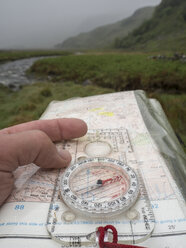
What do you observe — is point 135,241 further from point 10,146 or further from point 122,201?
point 10,146

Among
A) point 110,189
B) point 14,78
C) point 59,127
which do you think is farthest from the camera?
point 14,78

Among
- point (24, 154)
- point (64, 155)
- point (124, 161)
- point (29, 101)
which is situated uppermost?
point (24, 154)

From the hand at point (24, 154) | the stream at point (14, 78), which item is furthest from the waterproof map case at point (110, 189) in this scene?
the stream at point (14, 78)

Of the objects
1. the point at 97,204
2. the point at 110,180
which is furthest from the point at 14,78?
the point at 97,204

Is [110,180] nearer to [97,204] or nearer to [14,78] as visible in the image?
[97,204]

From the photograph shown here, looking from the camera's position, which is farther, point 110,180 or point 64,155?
point 64,155

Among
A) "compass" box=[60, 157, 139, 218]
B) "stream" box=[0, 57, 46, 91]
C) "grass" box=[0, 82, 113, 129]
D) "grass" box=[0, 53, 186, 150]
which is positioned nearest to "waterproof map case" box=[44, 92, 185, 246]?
"compass" box=[60, 157, 139, 218]
